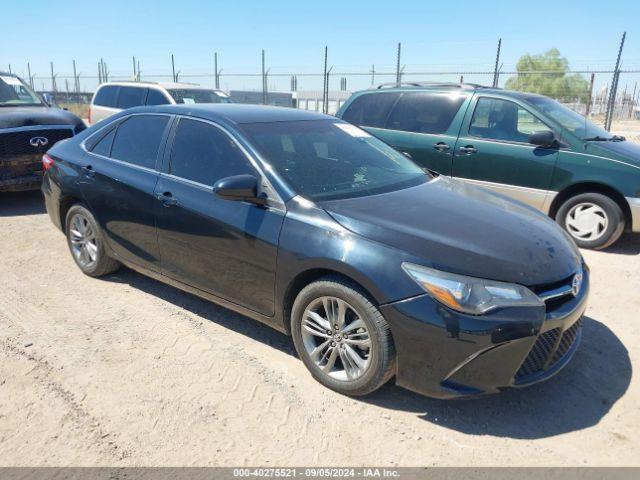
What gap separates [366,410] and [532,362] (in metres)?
0.95

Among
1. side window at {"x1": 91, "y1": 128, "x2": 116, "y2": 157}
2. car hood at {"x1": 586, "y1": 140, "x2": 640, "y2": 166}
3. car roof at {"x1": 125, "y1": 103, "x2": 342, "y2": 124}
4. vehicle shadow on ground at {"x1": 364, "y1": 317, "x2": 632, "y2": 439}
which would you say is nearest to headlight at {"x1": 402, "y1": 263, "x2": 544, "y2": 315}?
vehicle shadow on ground at {"x1": 364, "y1": 317, "x2": 632, "y2": 439}

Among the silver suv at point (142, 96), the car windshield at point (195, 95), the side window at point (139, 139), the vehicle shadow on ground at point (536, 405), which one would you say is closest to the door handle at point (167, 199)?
the side window at point (139, 139)

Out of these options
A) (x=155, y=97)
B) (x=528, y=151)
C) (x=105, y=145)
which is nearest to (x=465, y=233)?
(x=105, y=145)

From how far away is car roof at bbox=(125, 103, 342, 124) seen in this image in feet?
12.4

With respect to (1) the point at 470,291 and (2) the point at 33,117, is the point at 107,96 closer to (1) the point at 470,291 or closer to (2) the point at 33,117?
(2) the point at 33,117

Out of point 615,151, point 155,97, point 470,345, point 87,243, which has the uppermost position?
point 155,97

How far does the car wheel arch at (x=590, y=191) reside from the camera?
5.76 m

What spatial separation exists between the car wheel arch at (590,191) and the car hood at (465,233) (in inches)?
109

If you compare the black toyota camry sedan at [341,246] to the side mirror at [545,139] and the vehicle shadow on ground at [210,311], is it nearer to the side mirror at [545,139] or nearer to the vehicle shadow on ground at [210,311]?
the vehicle shadow on ground at [210,311]

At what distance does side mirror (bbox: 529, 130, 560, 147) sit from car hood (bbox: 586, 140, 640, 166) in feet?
1.22

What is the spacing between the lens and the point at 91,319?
13.1ft

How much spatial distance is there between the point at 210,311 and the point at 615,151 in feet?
15.7

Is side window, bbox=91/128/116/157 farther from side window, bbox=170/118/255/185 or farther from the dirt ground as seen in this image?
the dirt ground

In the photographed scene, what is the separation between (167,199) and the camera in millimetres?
3746
